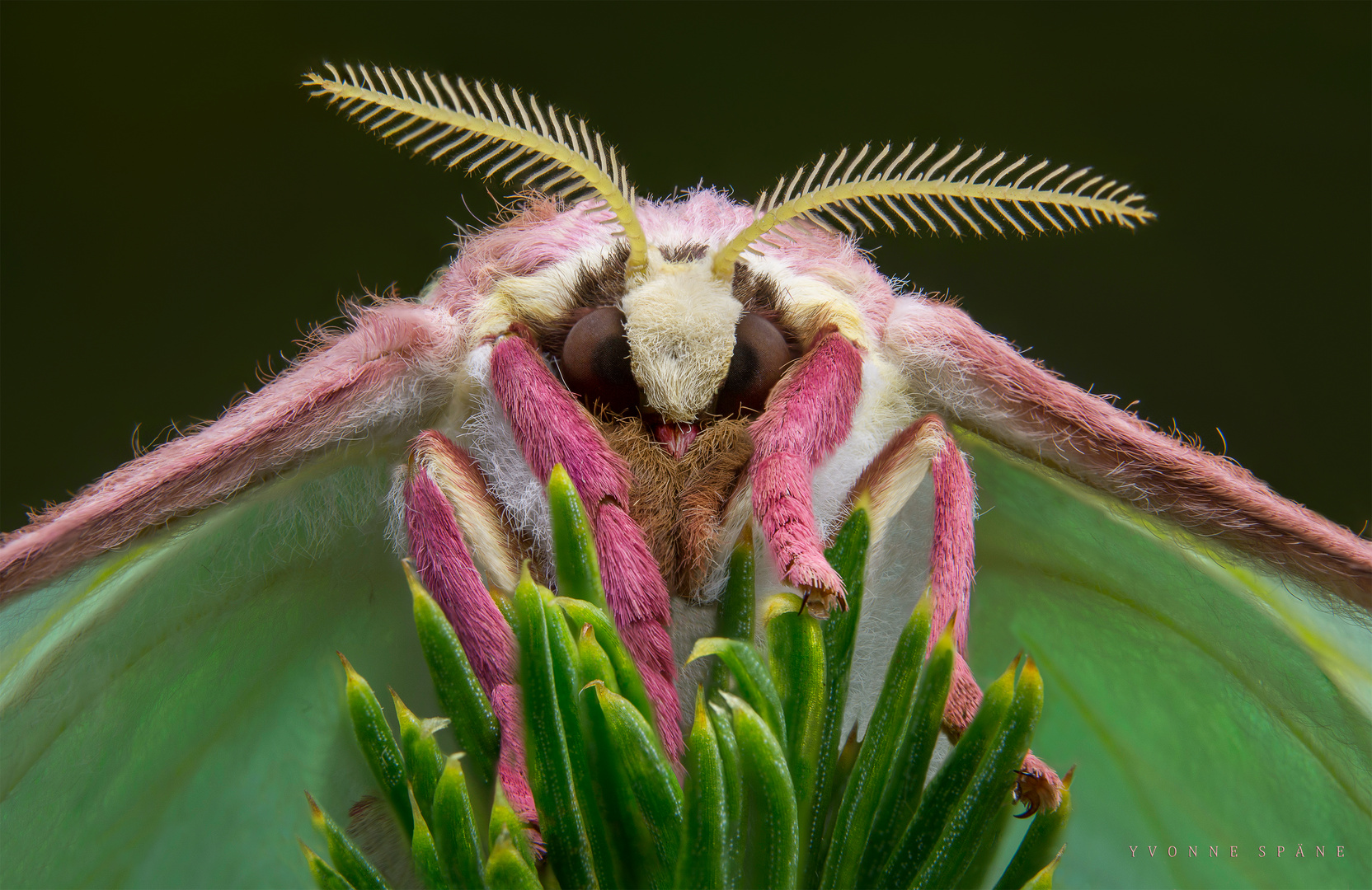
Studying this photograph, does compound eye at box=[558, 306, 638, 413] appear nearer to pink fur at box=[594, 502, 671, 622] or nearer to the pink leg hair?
pink fur at box=[594, 502, 671, 622]

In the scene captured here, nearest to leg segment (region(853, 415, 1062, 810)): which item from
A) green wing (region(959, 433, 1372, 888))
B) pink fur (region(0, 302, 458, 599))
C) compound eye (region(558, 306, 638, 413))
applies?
green wing (region(959, 433, 1372, 888))

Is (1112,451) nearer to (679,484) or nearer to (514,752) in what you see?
(679,484)

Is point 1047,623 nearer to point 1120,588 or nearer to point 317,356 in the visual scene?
point 1120,588

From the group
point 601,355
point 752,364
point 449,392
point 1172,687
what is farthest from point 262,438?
point 1172,687

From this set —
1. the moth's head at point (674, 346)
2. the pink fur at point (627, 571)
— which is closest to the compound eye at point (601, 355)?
the moth's head at point (674, 346)

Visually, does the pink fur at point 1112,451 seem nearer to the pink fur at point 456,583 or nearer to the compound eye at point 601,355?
the compound eye at point 601,355
